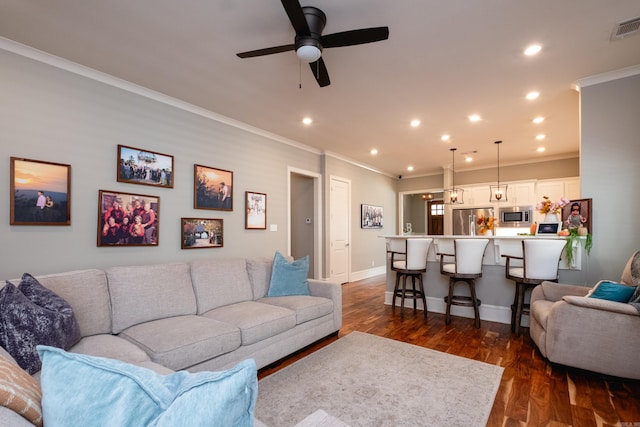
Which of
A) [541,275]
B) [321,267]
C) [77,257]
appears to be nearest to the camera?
[77,257]

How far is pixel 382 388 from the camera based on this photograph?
2.39 meters

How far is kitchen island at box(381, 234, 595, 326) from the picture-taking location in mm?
3580

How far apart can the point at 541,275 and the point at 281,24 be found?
11.8 ft

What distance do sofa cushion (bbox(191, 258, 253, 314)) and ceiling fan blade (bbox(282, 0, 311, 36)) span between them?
2274 millimetres

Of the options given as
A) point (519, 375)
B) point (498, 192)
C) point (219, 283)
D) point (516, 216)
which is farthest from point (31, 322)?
point (516, 216)

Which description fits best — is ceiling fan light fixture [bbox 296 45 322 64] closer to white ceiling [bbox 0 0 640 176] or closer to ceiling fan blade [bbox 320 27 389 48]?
ceiling fan blade [bbox 320 27 389 48]

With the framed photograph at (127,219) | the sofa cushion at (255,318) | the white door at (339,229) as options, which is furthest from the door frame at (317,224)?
the sofa cushion at (255,318)

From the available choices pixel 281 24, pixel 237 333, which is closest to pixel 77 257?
pixel 237 333

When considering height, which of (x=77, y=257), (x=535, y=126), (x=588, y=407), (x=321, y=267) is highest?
(x=535, y=126)

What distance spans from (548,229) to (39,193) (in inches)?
216

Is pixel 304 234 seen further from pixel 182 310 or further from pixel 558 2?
pixel 558 2

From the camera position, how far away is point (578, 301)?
2512 millimetres

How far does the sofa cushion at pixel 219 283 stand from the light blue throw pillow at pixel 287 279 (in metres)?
0.28

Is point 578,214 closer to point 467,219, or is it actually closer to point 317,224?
point 317,224
